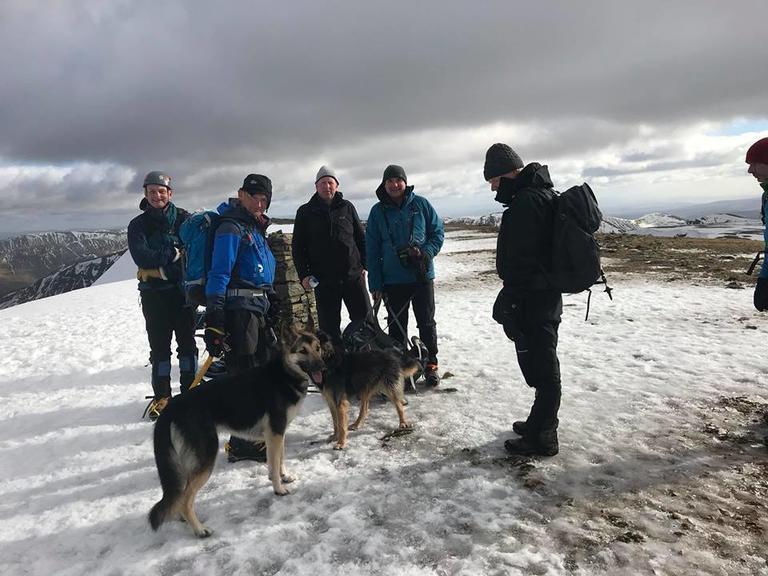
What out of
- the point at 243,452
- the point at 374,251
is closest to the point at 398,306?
the point at 374,251

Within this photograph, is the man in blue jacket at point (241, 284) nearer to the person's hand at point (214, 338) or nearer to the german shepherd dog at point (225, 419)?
the person's hand at point (214, 338)

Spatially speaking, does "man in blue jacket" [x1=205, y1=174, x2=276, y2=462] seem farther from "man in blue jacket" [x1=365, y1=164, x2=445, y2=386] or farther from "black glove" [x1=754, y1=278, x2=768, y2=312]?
"black glove" [x1=754, y1=278, x2=768, y2=312]

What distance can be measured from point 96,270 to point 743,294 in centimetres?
19832

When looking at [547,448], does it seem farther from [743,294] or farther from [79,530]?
[743,294]

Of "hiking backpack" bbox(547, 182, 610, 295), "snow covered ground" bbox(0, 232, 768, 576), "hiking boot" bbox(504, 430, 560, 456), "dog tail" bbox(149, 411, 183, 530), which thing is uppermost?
"hiking backpack" bbox(547, 182, 610, 295)

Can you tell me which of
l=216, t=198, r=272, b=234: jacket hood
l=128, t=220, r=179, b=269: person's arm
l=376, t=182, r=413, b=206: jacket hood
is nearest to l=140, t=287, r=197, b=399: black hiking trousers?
l=128, t=220, r=179, b=269: person's arm

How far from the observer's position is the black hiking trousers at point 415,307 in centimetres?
712

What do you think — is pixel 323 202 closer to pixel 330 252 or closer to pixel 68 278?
pixel 330 252

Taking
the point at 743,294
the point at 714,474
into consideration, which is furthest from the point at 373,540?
the point at 743,294

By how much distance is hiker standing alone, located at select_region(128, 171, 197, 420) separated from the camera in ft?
20.1

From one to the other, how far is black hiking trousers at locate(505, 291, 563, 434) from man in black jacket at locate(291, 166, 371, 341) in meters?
2.95

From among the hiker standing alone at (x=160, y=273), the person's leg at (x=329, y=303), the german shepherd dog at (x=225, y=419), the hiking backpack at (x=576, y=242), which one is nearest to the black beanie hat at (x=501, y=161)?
the hiking backpack at (x=576, y=242)

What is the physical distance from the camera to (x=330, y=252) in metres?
6.82

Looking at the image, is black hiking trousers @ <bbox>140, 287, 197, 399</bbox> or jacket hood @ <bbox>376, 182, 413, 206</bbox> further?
jacket hood @ <bbox>376, 182, 413, 206</bbox>
